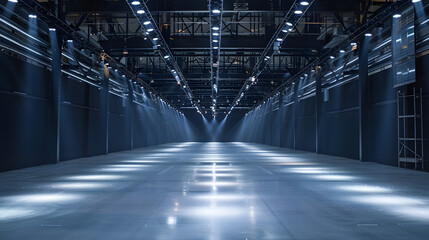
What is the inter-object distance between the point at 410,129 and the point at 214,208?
16.4m

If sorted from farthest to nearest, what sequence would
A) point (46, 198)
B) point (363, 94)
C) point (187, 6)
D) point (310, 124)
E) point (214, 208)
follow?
point (310, 124) < point (363, 94) < point (187, 6) < point (46, 198) < point (214, 208)

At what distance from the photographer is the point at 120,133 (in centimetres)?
4894

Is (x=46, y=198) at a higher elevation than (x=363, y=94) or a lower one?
lower

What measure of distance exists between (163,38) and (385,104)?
13508mm

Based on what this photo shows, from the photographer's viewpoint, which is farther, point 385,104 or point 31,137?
point 385,104

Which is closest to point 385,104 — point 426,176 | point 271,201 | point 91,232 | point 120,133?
point 426,176

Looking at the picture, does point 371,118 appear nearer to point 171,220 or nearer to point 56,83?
point 56,83

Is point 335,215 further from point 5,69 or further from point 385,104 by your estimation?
point 385,104

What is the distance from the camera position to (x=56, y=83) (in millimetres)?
27844

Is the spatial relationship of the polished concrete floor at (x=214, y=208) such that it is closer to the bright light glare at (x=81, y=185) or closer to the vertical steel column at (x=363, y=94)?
the bright light glare at (x=81, y=185)

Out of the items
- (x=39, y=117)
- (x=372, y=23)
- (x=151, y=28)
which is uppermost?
(x=372, y=23)

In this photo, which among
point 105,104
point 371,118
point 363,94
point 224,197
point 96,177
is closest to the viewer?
point 224,197

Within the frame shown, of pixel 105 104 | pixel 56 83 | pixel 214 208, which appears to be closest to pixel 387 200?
pixel 214 208

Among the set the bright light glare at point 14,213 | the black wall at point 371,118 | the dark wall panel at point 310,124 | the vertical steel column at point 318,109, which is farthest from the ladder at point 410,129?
the dark wall panel at point 310,124
